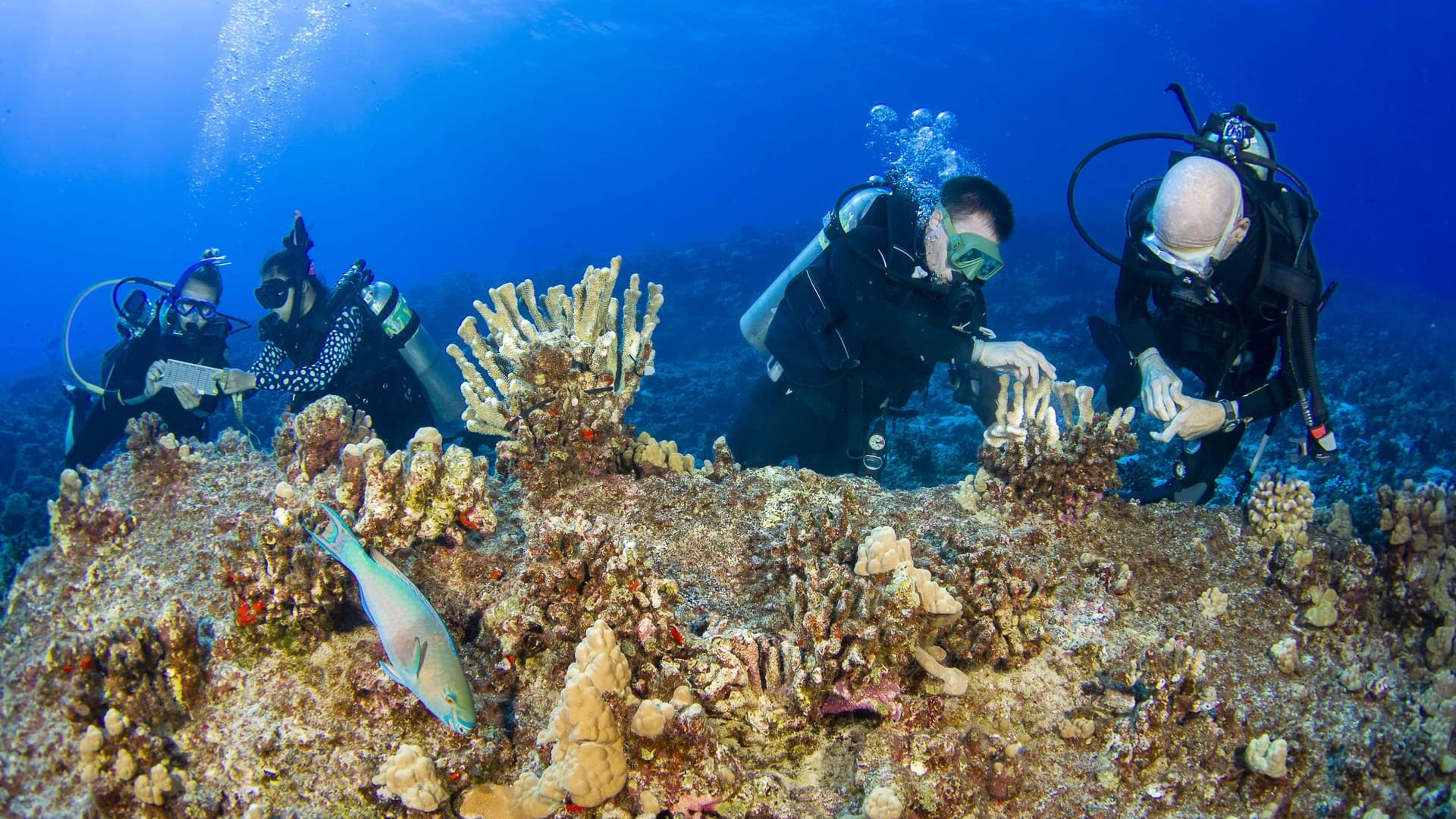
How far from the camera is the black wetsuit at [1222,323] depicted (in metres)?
3.76

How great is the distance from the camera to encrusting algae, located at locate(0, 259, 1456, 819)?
2025 mm

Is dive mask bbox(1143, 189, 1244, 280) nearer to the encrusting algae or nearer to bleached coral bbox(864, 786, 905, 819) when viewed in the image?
the encrusting algae

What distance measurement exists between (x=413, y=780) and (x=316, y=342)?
6.01 metres

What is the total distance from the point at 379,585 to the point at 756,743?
55.6 inches

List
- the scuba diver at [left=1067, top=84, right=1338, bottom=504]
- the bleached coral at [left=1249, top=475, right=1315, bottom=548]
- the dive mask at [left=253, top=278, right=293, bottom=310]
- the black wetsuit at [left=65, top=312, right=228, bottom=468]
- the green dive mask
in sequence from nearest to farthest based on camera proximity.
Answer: the bleached coral at [left=1249, top=475, right=1315, bottom=548] < the scuba diver at [left=1067, top=84, right=1338, bottom=504] < the green dive mask < the dive mask at [left=253, top=278, right=293, bottom=310] < the black wetsuit at [left=65, top=312, right=228, bottom=468]

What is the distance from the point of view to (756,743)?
2215 mm

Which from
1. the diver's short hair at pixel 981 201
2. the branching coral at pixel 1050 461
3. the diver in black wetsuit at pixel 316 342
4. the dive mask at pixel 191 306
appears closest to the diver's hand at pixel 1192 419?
the branching coral at pixel 1050 461

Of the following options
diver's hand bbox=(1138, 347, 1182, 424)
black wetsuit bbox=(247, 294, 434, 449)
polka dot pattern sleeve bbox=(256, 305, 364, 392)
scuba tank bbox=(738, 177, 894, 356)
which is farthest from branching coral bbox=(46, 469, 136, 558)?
diver's hand bbox=(1138, 347, 1182, 424)

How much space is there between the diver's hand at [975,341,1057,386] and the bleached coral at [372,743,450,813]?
12.5 ft

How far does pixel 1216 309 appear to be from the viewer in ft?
13.9

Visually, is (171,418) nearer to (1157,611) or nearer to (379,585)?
(379,585)

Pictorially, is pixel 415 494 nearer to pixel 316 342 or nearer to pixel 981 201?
pixel 981 201

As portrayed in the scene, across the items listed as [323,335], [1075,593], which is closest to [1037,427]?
[1075,593]

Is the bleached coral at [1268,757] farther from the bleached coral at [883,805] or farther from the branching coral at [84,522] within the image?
the branching coral at [84,522]
